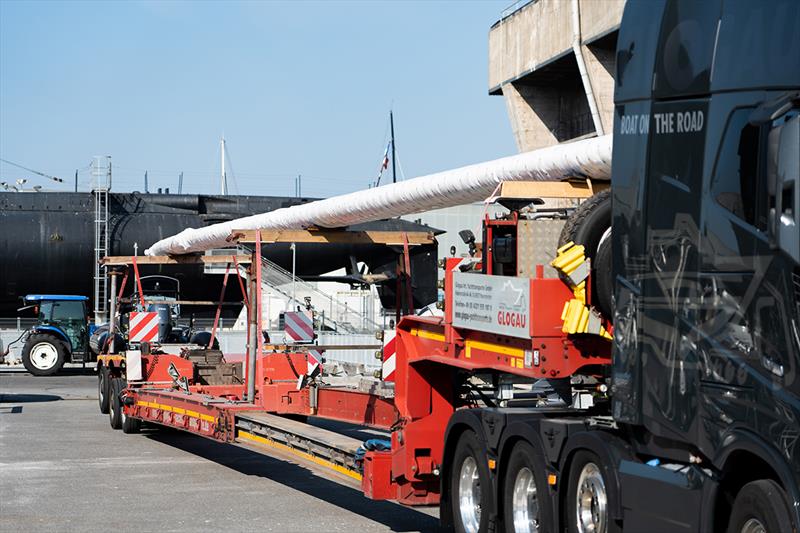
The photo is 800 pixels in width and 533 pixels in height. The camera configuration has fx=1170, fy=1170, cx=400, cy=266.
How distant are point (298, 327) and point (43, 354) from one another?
56.1 feet

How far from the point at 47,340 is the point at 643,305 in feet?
91.9

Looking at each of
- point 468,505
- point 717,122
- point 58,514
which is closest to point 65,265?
point 58,514

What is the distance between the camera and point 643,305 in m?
6.55

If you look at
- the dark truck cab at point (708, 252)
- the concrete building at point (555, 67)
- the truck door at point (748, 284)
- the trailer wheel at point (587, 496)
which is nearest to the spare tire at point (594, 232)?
the dark truck cab at point (708, 252)

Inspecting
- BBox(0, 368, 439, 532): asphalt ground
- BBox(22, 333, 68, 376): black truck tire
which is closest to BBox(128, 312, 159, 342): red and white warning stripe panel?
BBox(0, 368, 439, 532): asphalt ground

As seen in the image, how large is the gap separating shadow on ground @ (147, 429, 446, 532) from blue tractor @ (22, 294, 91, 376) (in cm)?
1514

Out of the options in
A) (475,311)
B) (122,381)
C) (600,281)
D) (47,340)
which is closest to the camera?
(600,281)

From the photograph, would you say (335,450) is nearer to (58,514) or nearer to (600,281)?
(58,514)

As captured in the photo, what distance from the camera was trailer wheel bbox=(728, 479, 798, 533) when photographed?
17.1 feet

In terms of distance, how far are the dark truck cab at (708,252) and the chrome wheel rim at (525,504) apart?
1114 mm

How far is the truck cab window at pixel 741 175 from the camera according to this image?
5.58 m

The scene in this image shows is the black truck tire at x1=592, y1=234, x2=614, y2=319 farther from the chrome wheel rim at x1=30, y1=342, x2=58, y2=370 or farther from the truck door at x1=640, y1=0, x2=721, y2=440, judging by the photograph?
the chrome wheel rim at x1=30, y1=342, x2=58, y2=370

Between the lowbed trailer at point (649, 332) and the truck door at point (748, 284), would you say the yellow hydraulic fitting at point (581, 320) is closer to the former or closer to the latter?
the lowbed trailer at point (649, 332)

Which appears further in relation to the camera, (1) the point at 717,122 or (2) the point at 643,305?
(2) the point at 643,305
